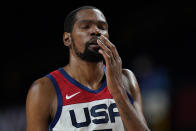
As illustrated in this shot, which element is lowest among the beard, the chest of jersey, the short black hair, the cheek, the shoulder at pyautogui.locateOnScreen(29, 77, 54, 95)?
the chest of jersey

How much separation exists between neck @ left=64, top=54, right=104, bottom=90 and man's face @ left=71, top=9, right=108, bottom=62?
0.06m

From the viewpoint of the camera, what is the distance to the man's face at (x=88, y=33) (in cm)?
218

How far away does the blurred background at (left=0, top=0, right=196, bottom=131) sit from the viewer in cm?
550

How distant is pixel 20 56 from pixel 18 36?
504mm

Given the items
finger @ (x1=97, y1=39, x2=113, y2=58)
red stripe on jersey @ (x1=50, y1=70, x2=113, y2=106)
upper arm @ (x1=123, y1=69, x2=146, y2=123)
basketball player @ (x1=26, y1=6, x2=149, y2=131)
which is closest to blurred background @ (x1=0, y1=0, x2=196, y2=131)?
upper arm @ (x1=123, y1=69, x2=146, y2=123)

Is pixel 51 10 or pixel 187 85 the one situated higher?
pixel 51 10

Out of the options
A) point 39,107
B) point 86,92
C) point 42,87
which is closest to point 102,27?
point 86,92

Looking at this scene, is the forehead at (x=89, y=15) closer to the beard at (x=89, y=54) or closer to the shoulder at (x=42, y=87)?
the beard at (x=89, y=54)

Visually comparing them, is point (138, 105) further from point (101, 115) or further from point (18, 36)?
point (18, 36)

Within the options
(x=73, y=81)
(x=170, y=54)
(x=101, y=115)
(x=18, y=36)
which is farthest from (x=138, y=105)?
(x=18, y=36)

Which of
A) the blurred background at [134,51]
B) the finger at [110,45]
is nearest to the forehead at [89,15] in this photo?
the finger at [110,45]

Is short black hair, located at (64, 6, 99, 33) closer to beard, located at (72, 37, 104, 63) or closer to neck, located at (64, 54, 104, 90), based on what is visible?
beard, located at (72, 37, 104, 63)

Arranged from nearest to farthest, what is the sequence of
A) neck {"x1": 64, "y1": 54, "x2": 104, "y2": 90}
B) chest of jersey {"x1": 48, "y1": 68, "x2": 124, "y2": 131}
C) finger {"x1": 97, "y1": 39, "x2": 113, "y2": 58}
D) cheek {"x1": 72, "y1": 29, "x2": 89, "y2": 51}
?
finger {"x1": 97, "y1": 39, "x2": 113, "y2": 58}, chest of jersey {"x1": 48, "y1": 68, "x2": 124, "y2": 131}, cheek {"x1": 72, "y1": 29, "x2": 89, "y2": 51}, neck {"x1": 64, "y1": 54, "x2": 104, "y2": 90}

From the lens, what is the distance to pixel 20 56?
21.0 feet
